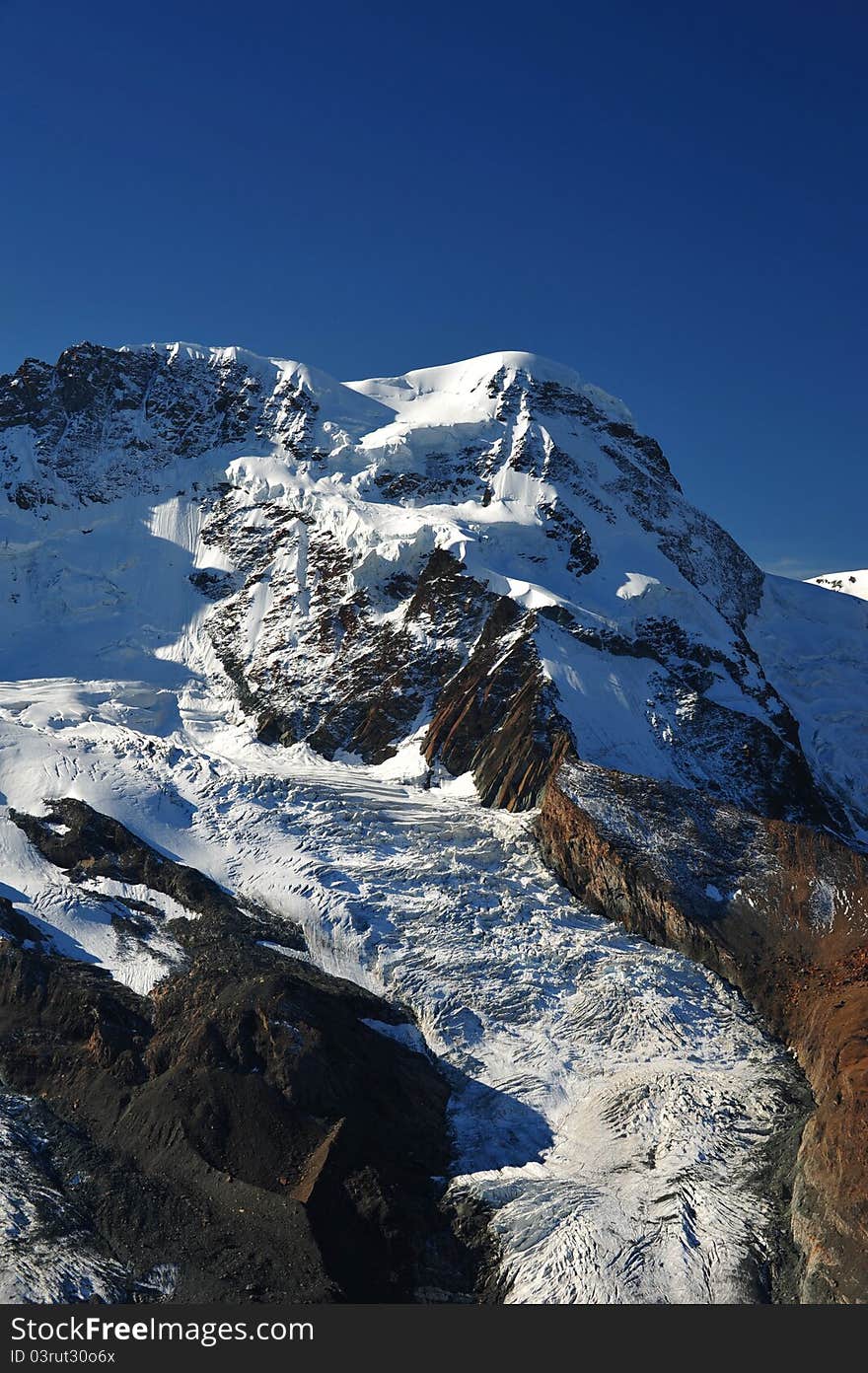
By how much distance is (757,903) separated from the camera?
225 feet

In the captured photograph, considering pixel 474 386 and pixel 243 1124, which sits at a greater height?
pixel 474 386

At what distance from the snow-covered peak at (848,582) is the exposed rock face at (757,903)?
90.6m

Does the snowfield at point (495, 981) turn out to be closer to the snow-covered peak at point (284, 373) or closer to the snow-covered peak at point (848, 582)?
the snow-covered peak at point (284, 373)

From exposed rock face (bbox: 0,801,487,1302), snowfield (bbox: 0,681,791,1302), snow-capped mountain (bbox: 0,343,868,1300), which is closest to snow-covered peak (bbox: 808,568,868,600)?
snow-capped mountain (bbox: 0,343,868,1300)

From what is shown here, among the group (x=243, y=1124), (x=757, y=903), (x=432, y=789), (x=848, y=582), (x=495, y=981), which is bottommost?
(x=243, y=1124)

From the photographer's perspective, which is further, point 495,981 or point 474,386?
point 474,386

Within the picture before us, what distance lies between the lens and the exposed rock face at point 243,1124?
149 feet

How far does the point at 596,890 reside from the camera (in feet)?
237

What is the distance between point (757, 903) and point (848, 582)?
108012 millimetres

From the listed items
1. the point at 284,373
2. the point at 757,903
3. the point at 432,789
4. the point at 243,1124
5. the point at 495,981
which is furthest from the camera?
the point at 284,373

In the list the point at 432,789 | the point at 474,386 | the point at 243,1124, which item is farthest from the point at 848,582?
the point at 243,1124

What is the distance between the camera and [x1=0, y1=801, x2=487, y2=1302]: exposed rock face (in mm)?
45281

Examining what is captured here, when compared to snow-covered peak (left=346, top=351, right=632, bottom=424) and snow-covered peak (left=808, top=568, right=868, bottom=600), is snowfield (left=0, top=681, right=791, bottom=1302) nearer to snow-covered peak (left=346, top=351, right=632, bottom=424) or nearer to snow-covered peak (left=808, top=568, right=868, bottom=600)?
snow-covered peak (left=346, top=351, right=632, bottom=424)

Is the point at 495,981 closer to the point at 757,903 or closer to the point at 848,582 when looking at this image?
the point at 757,903
